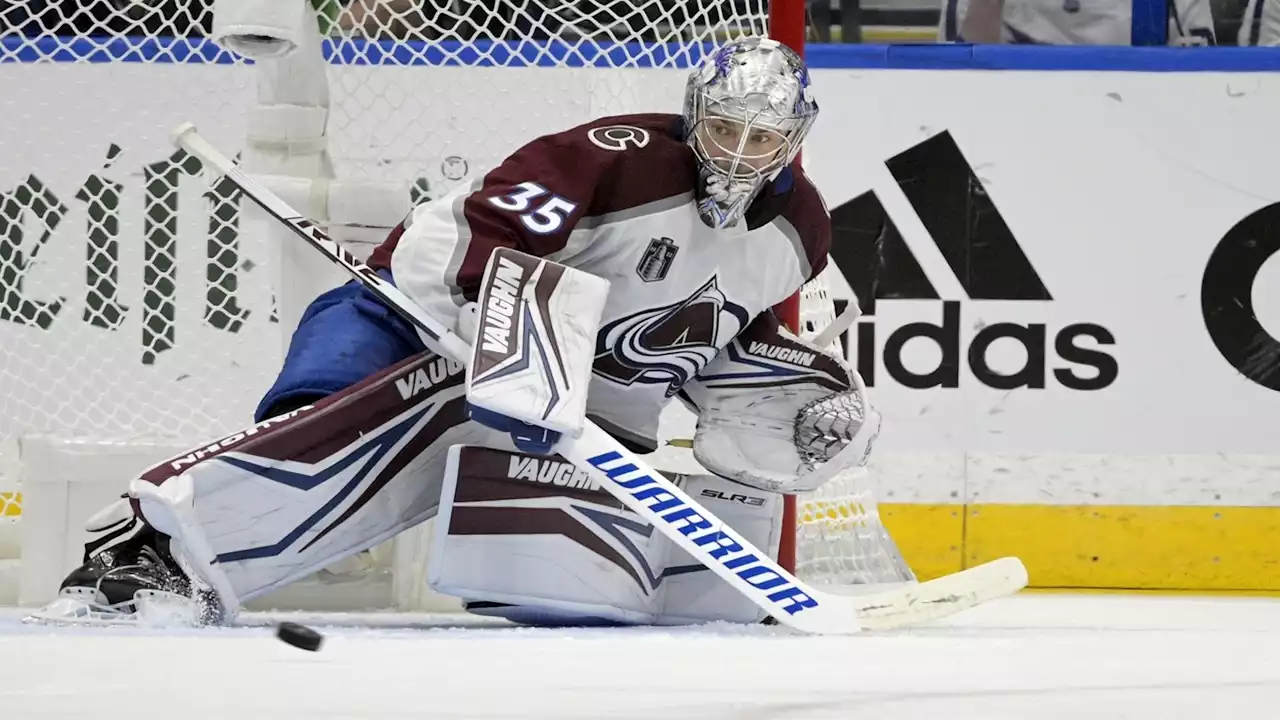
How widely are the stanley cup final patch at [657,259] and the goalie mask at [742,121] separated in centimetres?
7

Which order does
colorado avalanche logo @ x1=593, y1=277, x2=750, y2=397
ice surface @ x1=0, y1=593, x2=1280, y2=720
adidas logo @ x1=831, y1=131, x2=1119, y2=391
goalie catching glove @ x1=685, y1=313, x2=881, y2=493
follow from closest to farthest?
ice surface @ x1=0, y1=593, x2=1280, y2=720, colorado avalanche logo @ x1=593, y1=277, x2=750, y2=397, goalie catching glove @ x1=685, y1=313, x2=881, y2=493, adidas logo @ x1=831, y1=131, x2=1119, y2=391

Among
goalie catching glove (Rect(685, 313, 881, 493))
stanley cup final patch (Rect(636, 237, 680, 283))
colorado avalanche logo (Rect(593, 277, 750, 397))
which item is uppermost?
stanley cup final patch (Rect(636, 237, 680, 283))

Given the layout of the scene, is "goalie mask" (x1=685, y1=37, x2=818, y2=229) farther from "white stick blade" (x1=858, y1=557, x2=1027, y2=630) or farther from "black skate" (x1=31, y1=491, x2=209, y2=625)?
"black skate" (x1=31, y1=491, x2=209, y2=625)

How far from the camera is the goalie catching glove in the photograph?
235cm

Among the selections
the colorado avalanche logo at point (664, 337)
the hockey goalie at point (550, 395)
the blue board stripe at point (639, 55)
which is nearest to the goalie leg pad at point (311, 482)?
the hockey goalie at point (550, 395)

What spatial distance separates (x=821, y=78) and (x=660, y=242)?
133 centimetres

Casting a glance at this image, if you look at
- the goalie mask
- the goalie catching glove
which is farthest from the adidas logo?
the goalie mask

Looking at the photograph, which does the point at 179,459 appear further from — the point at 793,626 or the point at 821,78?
the point at 821,78

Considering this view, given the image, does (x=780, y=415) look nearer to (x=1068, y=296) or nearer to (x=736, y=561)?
(x=736, y=561)

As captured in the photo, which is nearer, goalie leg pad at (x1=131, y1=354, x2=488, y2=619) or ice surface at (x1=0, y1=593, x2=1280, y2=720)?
ice surface at (x1=0, y1=593, x2=1280, y2=720)

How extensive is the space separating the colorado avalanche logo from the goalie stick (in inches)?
8.3

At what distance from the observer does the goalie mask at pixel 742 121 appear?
6.96 ft

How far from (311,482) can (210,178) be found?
3.93 feet

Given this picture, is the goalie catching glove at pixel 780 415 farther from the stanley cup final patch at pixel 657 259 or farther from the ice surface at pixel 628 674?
the ice surface at pixel 628 674
